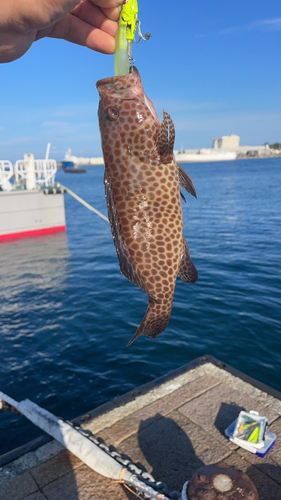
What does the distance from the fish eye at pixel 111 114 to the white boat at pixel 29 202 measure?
92.1 ft

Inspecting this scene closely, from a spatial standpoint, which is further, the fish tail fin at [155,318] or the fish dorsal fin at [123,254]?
the fish tail fin at [155,318]

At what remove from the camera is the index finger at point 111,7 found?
2914 mm

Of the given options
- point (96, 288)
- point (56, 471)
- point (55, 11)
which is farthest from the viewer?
point (96, 288)

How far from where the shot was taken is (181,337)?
43.5 ft

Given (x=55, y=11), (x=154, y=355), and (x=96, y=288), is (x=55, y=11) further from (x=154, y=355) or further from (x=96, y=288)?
(x=96, y=288)

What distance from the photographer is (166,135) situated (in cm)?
285

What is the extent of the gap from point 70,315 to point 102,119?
1388 cm

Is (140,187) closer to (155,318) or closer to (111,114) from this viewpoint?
(111,114)

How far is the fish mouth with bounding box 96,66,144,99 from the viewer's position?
2785mm

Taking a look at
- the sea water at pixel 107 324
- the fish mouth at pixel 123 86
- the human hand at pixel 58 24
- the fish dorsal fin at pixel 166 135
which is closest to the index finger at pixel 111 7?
the human hand at pixel 58 24

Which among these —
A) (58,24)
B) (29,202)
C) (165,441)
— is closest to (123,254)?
(58,24)

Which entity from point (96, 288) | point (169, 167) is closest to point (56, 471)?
point (169, 167)

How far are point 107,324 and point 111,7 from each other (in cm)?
1279

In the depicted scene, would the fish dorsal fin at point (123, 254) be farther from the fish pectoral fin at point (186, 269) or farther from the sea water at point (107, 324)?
the sea water at point (107, 324)
